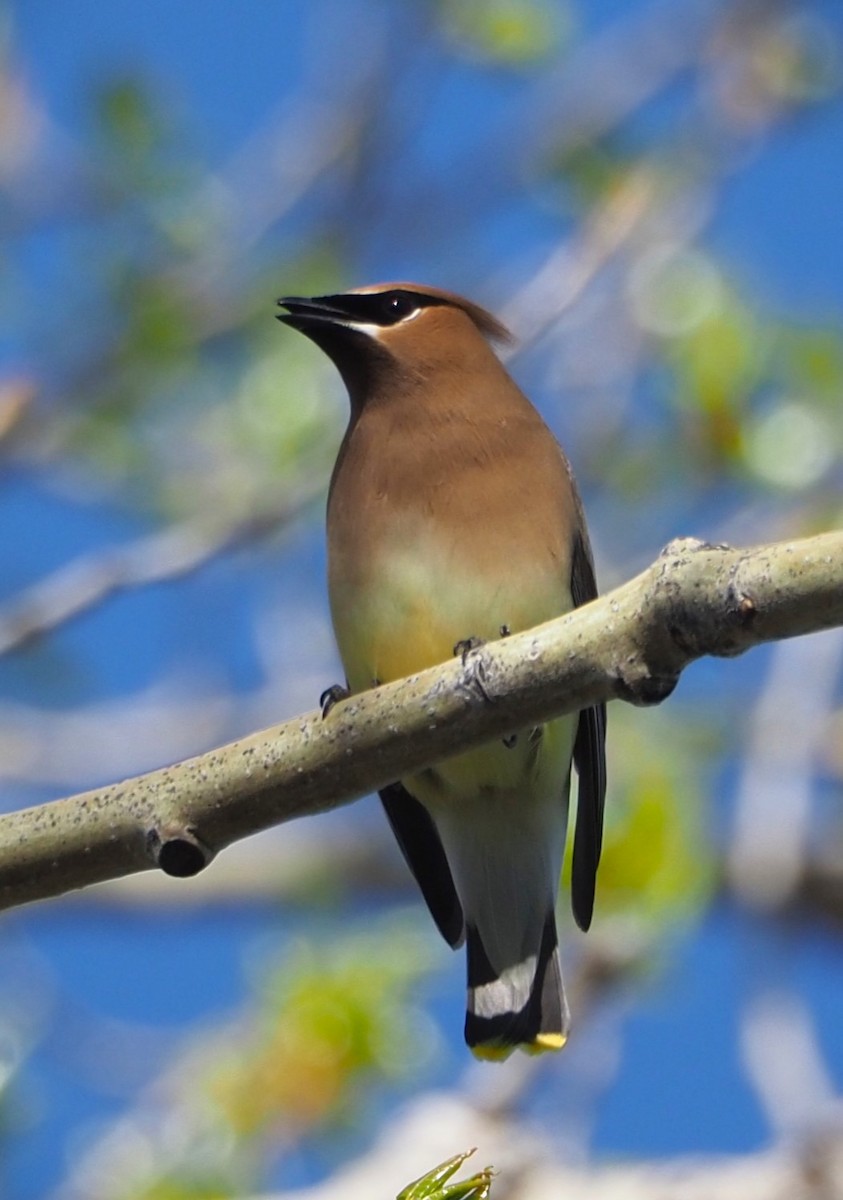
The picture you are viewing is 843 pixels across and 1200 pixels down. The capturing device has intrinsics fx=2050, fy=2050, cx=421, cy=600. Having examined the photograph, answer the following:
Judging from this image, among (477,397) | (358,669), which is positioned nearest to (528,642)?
(358,669)

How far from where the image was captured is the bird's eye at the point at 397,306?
545 cm

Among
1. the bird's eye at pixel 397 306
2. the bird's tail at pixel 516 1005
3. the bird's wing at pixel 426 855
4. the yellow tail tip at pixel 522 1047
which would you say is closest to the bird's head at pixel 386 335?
the bird's eye at pixel 397 306

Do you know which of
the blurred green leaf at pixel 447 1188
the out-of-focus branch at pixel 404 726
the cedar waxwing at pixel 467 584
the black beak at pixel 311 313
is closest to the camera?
the blurred green leaf at pixel 447 1188

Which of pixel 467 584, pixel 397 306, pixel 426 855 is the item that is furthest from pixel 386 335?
pixel 426 855

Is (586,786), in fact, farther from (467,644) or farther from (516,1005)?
(467,644)

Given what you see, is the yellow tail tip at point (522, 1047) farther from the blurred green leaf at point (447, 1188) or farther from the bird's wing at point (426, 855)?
the blurred green leaf at point (447, 1188)

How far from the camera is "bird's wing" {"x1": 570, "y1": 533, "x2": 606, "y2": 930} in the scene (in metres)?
4.92

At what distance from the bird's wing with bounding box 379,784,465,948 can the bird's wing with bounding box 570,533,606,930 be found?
0.46m

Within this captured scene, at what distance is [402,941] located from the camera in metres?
6.41

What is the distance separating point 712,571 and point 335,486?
2.24 m

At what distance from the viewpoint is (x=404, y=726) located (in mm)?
3451

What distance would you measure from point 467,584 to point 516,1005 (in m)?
1.08

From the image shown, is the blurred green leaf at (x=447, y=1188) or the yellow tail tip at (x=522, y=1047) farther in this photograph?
the yellow tail tip at (x=522, y=1047)

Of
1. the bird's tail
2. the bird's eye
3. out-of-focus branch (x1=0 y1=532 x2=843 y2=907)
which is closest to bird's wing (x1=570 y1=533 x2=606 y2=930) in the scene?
the bird's tail
